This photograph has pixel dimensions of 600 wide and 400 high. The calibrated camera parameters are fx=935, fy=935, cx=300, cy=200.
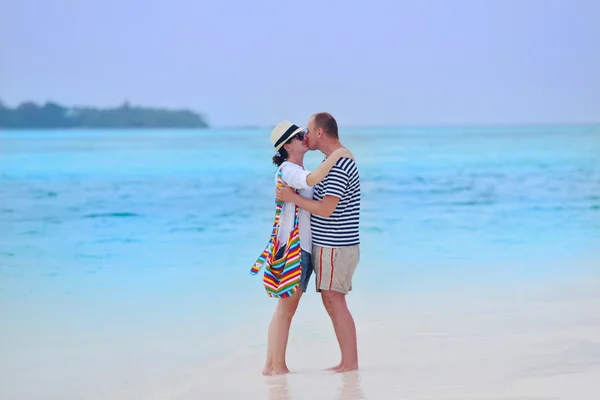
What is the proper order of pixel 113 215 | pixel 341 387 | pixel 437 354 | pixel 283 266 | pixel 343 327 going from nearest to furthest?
pixel 341 387, pixel 283 266, pixel 343 327, pixel 437 354, pixel 113 215

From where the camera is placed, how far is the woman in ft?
10.7

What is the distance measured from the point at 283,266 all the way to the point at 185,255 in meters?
3.35

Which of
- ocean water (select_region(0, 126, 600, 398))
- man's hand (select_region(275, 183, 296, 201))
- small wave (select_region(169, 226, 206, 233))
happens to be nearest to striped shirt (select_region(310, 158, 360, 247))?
man's hand (select_region(275, 183, 296, 201))

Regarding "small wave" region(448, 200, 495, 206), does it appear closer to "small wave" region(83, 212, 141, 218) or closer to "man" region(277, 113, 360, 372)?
"small wave" region(83, 212, 141, 218)

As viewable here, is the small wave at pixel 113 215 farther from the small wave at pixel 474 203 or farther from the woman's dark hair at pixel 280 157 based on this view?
the woman's dark hair at pixel 280 157

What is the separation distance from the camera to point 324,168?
127 inches

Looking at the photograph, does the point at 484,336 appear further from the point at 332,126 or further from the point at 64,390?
the point at 64,390

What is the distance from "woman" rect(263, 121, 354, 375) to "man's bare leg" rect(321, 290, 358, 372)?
118mm

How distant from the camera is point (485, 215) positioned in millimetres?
9305

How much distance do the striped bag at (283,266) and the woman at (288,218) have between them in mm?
15

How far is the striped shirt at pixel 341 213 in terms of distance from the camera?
326cm

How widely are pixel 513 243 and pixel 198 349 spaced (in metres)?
3.81

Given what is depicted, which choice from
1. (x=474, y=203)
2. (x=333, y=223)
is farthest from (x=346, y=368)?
(x=474, y=203)

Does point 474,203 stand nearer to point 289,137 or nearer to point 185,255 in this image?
point 185,255
